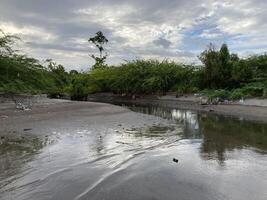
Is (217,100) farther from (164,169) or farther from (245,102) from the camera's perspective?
(164,169)

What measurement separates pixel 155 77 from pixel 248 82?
44.2ft

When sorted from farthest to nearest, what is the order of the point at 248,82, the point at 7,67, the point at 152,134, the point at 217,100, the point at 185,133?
the point at 248,82 → the point at 217,100 → the point at 7,67 → the point at 185,133 → the point at 152,134

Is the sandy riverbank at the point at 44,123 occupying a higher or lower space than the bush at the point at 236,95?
lower

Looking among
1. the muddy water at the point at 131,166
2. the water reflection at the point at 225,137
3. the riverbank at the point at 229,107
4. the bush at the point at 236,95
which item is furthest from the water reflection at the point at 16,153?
the bush at the point at 236,95

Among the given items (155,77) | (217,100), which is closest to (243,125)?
(217,100)

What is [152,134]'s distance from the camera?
1652 cm

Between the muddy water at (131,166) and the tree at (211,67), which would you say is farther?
the tree at (211,67)

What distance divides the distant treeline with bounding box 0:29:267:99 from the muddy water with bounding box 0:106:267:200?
11.0 m

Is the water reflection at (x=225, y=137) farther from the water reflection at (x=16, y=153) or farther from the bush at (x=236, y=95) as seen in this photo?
the bush at (x=236, y=95)

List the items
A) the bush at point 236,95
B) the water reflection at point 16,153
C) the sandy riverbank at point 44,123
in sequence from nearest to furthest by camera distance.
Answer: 1. the water reflection at point 16,153
2. the sandy riverbank at point 44,123
3. the bush at point 236,95

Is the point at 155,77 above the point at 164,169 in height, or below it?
above

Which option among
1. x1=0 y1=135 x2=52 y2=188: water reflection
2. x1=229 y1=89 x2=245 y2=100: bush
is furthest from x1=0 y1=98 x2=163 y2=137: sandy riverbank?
x1=229 y1=89 x2=245 y2=100: bush

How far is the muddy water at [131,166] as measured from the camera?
7.86 m

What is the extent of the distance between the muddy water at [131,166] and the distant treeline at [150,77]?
1098 centimetres
